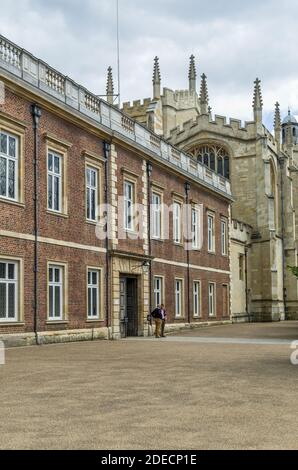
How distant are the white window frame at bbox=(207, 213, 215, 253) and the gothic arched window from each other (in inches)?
514

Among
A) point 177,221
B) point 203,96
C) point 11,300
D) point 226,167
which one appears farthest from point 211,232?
point 11,300

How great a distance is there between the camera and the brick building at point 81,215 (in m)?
20.4

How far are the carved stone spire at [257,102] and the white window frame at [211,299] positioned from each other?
17388mm

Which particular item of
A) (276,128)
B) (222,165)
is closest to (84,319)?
(222,165)

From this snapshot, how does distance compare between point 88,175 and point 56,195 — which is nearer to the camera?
point 56,195

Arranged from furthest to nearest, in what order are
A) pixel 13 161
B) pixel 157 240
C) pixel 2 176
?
1. pixel 157 240
2. pixel 13 161
3. pixel 2 176

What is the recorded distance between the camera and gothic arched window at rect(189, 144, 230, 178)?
51.9 metres

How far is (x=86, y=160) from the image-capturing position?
2466 centimetres

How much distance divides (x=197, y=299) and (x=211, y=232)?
4722 mm

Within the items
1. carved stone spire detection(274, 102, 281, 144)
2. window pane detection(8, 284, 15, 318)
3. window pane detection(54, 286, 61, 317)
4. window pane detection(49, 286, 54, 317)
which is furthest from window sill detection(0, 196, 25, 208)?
carved stone spire detection(274, 102, 281, 144)

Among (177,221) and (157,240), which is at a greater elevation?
(177,221)

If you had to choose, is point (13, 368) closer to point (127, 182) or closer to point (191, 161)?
point (127, 182)

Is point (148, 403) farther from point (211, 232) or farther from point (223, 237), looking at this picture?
point (223, 237)

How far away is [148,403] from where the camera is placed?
871cm
